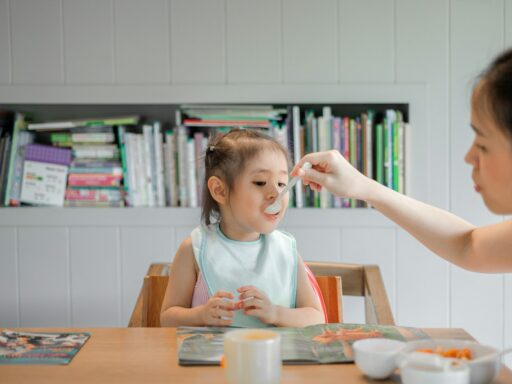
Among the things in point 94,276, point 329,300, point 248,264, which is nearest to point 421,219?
point 329,300

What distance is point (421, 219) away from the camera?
148 centimetres

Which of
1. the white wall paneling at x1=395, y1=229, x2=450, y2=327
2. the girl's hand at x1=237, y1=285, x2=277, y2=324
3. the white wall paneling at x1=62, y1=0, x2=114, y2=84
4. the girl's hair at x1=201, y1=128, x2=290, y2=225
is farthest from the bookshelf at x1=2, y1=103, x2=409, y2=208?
the girl's hand at x1=237, y1=285, x2=277, y2=324

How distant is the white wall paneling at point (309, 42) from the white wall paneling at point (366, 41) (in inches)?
1.4

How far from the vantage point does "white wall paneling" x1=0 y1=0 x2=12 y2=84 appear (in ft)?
9.00

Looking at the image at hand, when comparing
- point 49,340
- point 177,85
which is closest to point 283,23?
point 177,85

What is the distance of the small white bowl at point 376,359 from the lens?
41.0 inches

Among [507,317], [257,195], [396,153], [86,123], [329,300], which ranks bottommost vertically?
[507,317]

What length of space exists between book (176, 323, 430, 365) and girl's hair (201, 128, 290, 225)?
1.63 feet

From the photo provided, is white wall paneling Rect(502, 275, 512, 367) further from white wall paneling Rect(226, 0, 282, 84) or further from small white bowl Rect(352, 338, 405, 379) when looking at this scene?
small white bowl Rect(352, 338, 405, 379)

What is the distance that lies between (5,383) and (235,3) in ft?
6.34

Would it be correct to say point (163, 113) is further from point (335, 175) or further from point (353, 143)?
point (335, 175)

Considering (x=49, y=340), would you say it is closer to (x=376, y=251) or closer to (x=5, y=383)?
(x=5, y=383)

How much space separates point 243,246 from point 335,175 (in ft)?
1.09

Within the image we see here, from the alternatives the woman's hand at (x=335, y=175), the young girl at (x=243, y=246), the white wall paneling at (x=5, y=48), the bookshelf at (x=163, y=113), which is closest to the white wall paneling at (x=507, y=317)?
the bookshelf at (x=163, y=113)
